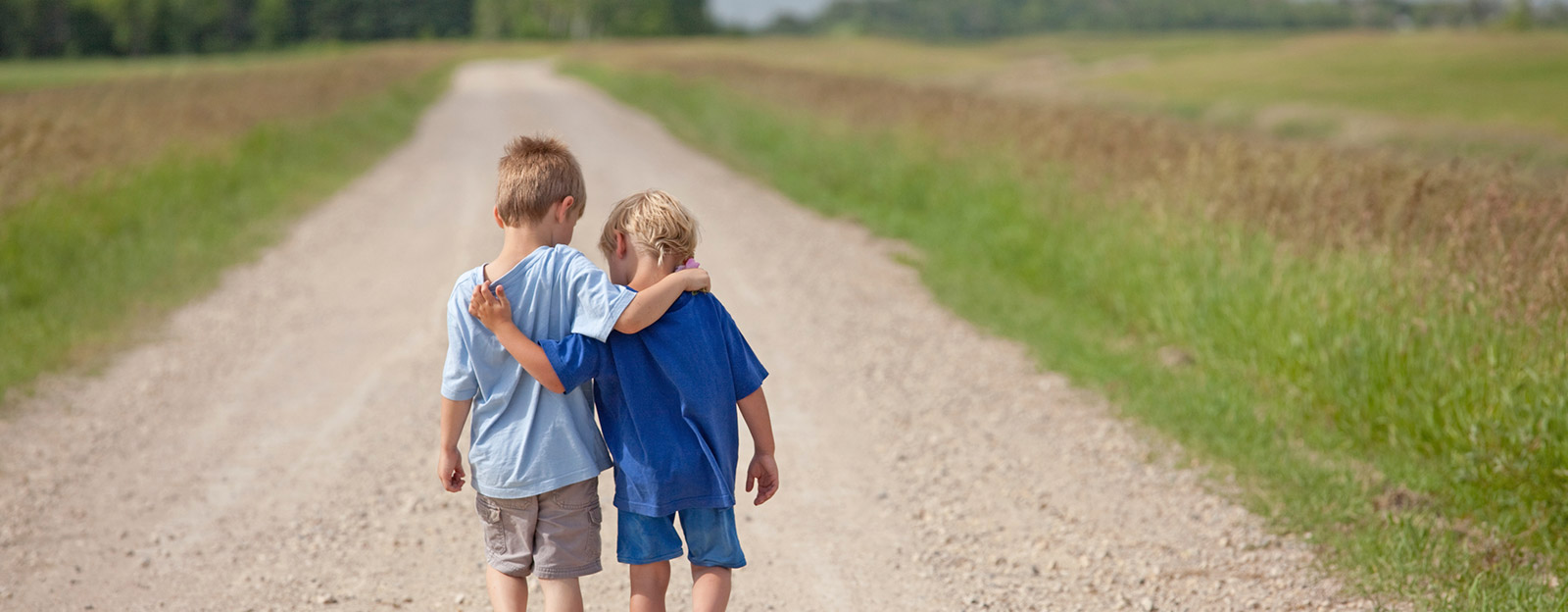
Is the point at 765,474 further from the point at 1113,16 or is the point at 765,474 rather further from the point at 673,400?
the point at 1113,16

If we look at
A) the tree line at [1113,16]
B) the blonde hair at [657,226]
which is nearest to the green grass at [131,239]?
the blonde hair at [657,226]

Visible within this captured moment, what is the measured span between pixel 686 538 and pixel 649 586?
164mm

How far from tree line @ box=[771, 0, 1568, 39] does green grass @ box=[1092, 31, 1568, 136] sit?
81221 mm

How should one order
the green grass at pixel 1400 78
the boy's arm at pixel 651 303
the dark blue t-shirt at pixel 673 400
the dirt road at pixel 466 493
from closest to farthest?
the boy's arm at pixel 651 303, the dark blue t-shirt at pixel 673 400, the dirt road at pixel 466 493, the green grass at pixel 1400 78

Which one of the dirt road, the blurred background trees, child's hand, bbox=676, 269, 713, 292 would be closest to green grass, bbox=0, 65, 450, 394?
the dirt road

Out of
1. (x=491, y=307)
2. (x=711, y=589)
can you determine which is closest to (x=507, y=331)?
(x=491, y=307)

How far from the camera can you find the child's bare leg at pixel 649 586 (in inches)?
103

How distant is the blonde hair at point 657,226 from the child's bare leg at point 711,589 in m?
0.76

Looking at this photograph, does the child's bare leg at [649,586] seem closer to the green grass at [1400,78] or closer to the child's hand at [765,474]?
the child's hand at [765,474]

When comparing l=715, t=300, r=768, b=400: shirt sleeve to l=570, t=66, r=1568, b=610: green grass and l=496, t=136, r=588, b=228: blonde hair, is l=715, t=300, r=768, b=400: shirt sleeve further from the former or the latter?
l=570, t=66, r=1568, b=610: green grass

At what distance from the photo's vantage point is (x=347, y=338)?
669 centimetres

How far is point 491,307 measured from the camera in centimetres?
233

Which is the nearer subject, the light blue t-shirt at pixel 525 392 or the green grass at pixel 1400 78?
the light blue t-shirt at pixel 525 392

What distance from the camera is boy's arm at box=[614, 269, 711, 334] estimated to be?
2.33 m
